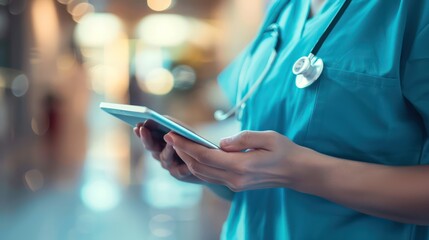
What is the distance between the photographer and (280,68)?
711mm

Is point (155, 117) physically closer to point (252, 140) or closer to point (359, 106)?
point (252, 140)

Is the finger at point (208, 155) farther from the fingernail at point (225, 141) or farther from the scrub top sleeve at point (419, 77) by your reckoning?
the scrub top sleeve at point (419, 77)

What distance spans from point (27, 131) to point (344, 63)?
4.32m

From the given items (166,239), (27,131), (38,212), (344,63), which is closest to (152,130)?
(344,63)

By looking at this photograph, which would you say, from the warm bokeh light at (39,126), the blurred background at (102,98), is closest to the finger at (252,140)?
the blurred background at (102,98)

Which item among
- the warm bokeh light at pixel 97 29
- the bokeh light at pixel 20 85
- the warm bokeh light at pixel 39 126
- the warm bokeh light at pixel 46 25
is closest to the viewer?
the bokeh light at pixel 20 85

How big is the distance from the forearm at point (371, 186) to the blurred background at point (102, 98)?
234 cm

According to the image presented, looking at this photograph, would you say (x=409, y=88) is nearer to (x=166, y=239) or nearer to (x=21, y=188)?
(x=166, y=239)

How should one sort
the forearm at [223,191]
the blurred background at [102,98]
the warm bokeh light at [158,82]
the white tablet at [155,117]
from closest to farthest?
1. the white tablet at [155,117]
2. the forearm at [223,191]
3. the blurred background at [102,98]
4. the warm bokeh light at [158,82]

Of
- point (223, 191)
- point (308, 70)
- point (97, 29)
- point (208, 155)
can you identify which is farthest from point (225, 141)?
point (97, 29)

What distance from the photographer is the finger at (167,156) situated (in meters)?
0.70

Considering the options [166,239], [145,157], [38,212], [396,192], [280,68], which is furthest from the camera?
[145,157]

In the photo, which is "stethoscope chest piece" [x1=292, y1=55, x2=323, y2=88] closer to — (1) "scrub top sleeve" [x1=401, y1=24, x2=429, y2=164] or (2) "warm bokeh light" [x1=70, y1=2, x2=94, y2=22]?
(1) "scrub top sleeve" [x1=401, y1=24, x2=429, y2=164]

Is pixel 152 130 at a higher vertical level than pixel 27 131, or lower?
higher
